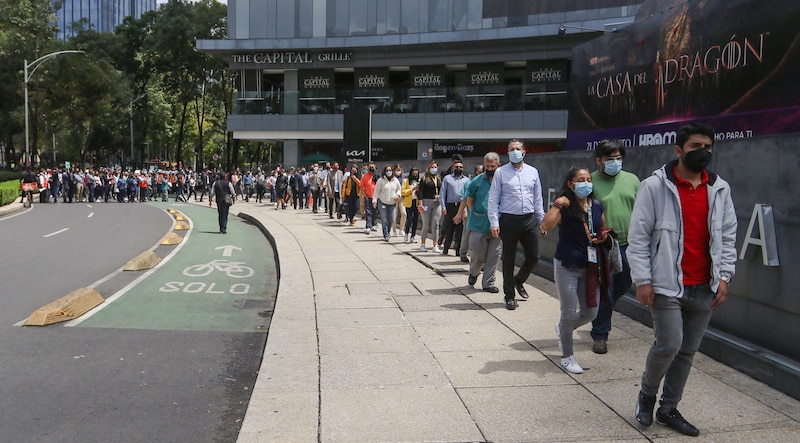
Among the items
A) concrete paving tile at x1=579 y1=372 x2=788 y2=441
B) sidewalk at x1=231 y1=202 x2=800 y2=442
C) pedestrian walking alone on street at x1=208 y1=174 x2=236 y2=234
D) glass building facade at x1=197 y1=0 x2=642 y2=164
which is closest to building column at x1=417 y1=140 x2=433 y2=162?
glass building facade at x1=197 y1=0 x2=642 y2=164

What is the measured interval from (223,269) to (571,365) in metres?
8.26

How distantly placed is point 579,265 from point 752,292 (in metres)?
1.44

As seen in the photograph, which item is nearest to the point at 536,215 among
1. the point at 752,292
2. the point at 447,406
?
the point at 752,292

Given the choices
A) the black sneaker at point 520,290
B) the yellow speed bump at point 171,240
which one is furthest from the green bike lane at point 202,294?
the black sneaker at point 520,290

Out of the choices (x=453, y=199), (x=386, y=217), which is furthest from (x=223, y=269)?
(x=386, y=217)

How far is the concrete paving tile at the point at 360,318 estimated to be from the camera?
7.55 meters

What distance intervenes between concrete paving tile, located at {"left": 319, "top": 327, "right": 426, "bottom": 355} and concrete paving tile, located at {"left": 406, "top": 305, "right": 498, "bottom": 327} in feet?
1.24

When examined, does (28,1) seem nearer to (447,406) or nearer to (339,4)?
(339,4)

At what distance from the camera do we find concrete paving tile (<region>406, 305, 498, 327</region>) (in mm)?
7570

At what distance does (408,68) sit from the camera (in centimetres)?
4759

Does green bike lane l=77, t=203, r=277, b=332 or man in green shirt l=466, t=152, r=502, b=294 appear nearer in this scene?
green bike lane l=77, t=203, r=277, b=332

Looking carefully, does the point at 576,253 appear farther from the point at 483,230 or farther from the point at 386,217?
the point at 386,217

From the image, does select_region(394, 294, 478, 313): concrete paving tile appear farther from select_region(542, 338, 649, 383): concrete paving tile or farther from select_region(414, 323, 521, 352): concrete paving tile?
select_region(542, 338, 649, 383): concrete paving tile

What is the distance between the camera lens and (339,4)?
4609 centimetres
